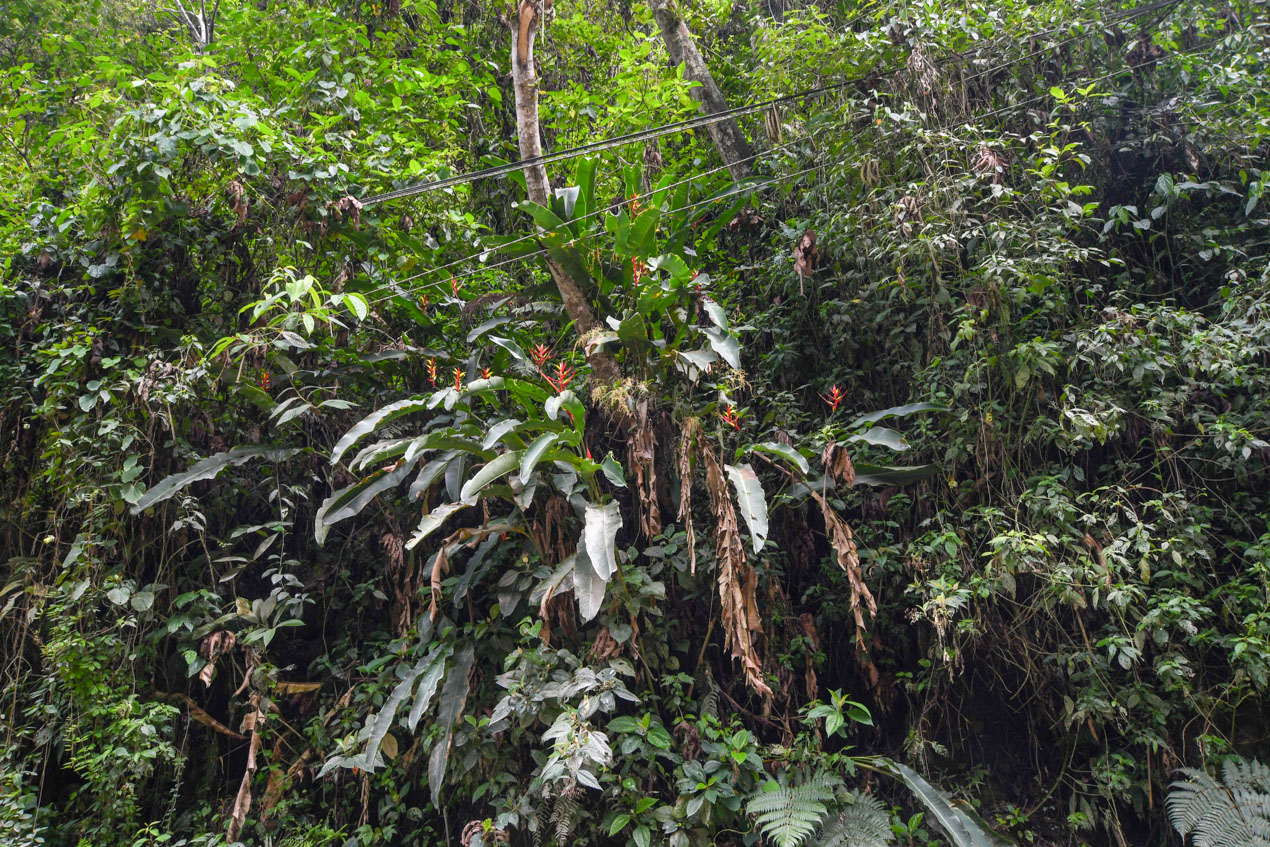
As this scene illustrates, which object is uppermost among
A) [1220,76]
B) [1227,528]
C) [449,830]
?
[1220,76]

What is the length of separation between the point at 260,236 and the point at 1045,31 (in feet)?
13.8

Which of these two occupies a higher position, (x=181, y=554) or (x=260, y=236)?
(x=260, y=236)

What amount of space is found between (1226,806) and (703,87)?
15.1 ft

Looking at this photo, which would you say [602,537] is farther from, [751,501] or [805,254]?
[805,254]

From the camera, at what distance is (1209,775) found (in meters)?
2.69

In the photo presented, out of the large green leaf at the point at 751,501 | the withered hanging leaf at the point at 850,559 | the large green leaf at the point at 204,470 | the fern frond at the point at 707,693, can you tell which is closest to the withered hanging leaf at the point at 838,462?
the withered hanging leaf at the point at 850,559

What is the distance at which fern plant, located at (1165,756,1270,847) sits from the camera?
2498 mm

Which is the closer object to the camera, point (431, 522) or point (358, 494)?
point (431, 522)

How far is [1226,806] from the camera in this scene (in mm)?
2570

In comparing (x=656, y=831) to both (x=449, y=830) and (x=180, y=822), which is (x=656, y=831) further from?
(x=180, y=822)

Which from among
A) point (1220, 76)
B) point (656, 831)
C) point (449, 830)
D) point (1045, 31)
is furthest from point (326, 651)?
point (1220, 76)

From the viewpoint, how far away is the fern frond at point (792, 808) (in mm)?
2488

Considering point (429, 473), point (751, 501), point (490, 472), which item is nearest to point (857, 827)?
point (751, 501)

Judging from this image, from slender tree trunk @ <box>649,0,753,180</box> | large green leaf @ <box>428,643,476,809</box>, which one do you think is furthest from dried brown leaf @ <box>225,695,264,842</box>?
slender tree trunk @ <box>649,0,753,180</box>
